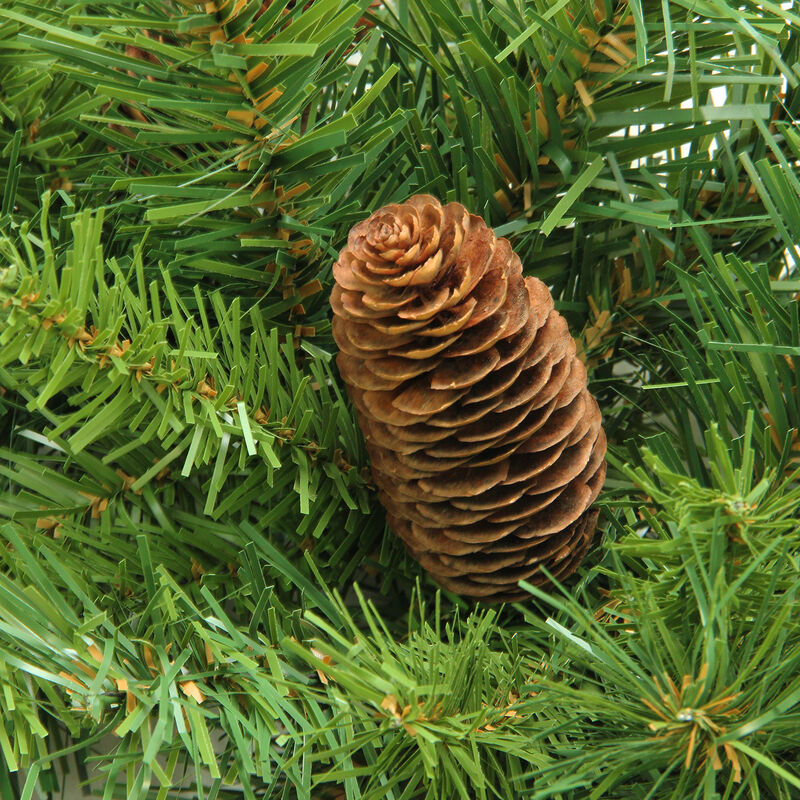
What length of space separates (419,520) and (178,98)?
0.39ft

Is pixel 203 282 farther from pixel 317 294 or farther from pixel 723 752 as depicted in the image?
pixel 723 752

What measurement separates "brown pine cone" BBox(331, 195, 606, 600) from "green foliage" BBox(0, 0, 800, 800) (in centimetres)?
2

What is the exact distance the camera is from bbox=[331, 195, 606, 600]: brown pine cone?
214 mm

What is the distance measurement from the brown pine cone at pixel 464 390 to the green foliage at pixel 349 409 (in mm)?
15

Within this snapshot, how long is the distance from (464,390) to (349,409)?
62 mm

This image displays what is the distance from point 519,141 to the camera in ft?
0.82

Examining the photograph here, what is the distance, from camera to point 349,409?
27 cm

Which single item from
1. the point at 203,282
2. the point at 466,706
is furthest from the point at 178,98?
the point at 466,706

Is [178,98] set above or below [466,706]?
above

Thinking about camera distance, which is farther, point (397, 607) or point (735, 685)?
point (397, 607)

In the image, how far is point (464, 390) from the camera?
217mm

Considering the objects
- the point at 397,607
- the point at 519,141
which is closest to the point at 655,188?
the point at 519,141

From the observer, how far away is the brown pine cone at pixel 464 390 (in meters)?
0.21

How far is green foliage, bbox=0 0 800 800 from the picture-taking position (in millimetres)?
181
